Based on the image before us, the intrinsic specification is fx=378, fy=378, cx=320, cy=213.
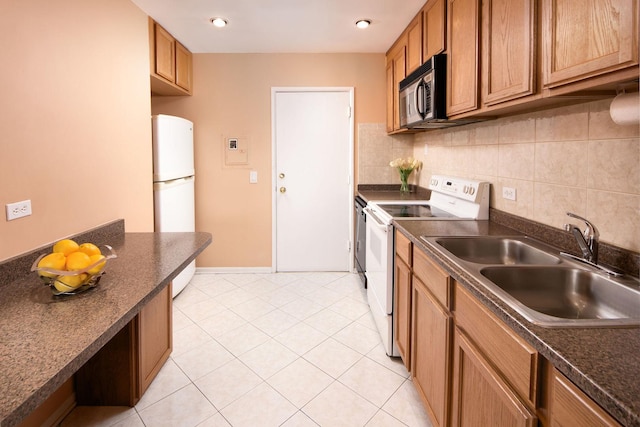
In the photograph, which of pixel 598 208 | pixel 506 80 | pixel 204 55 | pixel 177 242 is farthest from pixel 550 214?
pixel 204 55

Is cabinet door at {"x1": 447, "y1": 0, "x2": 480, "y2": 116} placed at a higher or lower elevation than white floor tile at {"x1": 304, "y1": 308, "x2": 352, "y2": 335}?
higher

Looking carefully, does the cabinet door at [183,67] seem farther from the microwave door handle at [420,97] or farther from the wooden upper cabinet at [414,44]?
the microwave door handle at [420,97]

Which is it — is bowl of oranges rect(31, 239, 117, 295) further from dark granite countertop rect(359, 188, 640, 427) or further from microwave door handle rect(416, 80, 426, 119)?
microwave door handle rect(416, 80, 426, 119)

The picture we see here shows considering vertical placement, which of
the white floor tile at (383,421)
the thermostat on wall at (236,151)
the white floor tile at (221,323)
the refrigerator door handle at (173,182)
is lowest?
the white floor tile at (383,421)

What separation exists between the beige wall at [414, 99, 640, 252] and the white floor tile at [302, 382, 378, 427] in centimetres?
126

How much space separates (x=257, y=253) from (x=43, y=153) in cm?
257

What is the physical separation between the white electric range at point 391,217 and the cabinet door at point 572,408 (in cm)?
154

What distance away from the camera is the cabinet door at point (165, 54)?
3.06 meters

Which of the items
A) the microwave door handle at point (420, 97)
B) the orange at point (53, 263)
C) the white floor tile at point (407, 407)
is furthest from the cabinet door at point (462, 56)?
the orange at point (53, 263)

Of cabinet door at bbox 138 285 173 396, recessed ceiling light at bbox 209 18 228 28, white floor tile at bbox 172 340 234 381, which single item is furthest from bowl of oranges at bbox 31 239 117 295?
recessed ceiling light at bbox 209 18 228 28

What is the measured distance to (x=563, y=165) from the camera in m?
1.63

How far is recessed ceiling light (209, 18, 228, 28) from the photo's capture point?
9.86 ft

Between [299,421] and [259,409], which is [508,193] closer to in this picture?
[299,421]

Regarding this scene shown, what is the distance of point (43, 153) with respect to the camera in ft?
5.72
